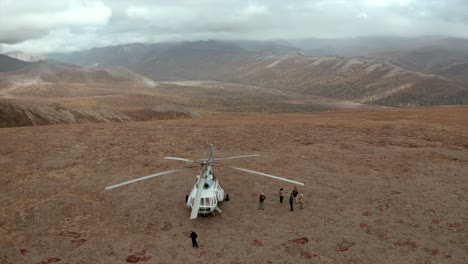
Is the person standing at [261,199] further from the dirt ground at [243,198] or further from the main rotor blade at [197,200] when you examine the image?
the main rotor blade at [197,200]

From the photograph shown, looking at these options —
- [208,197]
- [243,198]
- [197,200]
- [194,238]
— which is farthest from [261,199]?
[197,200]

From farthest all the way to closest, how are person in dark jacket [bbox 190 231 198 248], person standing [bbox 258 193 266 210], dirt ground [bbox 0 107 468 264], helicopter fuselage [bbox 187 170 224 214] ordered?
1. person standing [bbox 258 193 266 210]
2. helicopter fuselage [bbox 187 170 224 214]
3. dirt ground [bbox 0 107 468 264]
4. person in dark jacket [bbox 190 231 198 248]

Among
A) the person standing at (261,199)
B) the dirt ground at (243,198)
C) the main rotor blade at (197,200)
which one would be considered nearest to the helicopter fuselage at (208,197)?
the dirt ground at (243,198)

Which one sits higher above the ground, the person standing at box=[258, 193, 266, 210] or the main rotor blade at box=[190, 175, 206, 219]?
the main rotor blade at box=[190, 175, 206, 219]

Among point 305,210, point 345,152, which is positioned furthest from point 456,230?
point 345,152

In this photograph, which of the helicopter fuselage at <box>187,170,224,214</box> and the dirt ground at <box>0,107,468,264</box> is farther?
the helicopter fuselage at <box>187,170,224,214</box>

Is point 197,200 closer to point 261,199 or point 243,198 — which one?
point 261,199

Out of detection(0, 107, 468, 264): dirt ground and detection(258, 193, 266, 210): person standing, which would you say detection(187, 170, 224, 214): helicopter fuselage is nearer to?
detection(0, 107, 468, 264): dirt ground

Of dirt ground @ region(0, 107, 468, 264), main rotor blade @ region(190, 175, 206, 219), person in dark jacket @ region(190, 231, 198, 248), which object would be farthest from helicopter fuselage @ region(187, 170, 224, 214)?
person in dark jacket @ region(190, 231, 198, 248)
